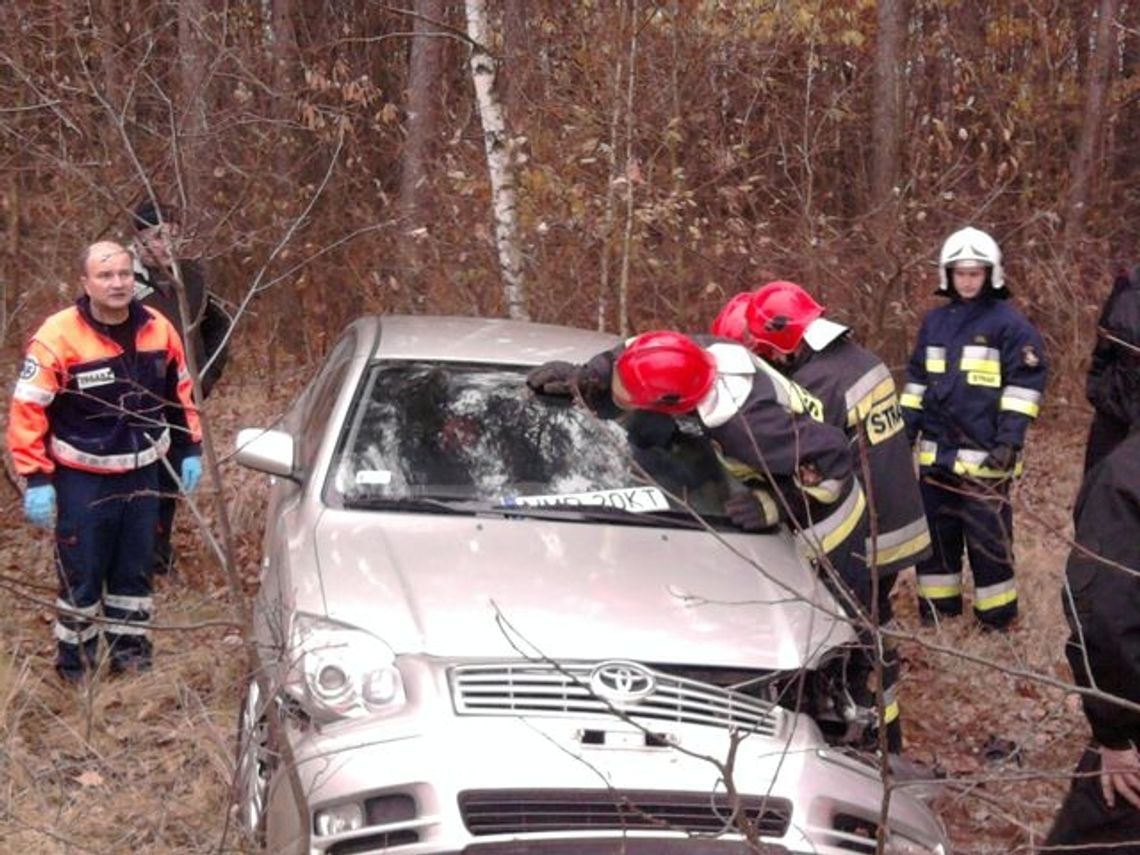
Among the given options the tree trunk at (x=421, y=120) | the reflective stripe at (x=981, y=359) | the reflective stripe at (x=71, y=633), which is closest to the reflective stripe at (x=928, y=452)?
the reflective stripe at (x=981, y=359)

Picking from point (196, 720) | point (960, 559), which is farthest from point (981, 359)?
point (196, 720)

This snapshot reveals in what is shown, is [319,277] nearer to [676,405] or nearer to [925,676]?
[925,676]

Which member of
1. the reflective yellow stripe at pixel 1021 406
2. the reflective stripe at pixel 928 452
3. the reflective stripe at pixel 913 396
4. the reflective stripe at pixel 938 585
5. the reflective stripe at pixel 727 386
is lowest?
the reflective stripe at pixel 938 585

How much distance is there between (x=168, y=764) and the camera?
492cm

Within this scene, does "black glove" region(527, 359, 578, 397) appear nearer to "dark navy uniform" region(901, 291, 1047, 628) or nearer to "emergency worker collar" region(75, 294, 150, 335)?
"emergency worker collar" region(75, 294, 150, 335)

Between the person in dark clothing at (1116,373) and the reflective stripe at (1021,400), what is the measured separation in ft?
0.86

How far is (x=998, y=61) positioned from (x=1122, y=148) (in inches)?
65.5

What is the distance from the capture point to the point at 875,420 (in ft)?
16.9

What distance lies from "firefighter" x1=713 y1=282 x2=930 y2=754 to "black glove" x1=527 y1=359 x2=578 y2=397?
73cm

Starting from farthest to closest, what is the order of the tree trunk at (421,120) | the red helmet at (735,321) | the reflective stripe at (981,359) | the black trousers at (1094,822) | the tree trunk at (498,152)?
the tree trunk at (421,120) → the tree trunk at (498,152) → the reflective stripe at (981,359) → the red helmet at (735,321) → the black trousers at (1094,822)

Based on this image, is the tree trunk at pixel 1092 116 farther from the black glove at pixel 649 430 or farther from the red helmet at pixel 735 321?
the black glove at pixel 649 430

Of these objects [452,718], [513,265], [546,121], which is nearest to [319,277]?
[546,121]

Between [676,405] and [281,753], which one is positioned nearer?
[281,753]

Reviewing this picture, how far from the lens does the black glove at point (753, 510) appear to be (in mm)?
4637
